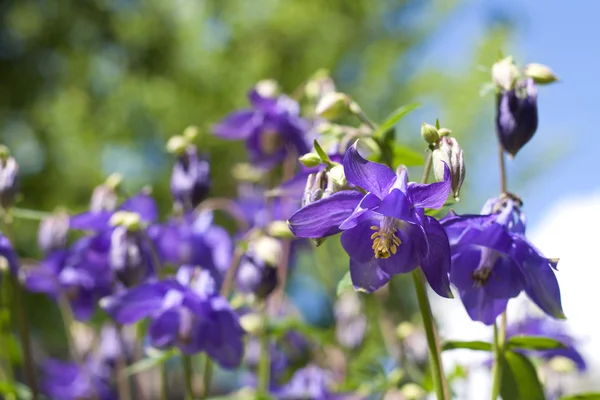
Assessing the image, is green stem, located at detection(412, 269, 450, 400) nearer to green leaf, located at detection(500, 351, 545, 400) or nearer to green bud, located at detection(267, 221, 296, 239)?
green leaf, located at detection(500, 351, 545, 400)

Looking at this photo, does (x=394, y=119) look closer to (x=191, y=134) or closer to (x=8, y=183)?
(x=191, y=134)

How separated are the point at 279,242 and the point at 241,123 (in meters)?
0.47

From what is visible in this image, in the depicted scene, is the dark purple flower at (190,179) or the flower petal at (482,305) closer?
the flower petal at (482,305)

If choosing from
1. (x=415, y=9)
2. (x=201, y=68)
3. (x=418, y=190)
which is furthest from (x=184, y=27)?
(x=418, y=190)

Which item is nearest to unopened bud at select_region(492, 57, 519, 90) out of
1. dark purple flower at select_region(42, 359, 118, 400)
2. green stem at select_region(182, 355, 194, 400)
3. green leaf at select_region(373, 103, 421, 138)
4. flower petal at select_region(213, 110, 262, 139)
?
green leaf at select_region(373, 103, 421, 138)

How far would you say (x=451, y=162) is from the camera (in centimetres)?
110

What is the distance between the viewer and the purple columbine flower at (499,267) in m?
1.20

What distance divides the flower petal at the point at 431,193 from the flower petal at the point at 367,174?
0.03 m

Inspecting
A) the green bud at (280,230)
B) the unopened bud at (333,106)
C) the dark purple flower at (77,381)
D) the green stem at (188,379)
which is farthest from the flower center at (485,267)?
the dark purple flower at (77,381)

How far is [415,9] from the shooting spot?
448 inches

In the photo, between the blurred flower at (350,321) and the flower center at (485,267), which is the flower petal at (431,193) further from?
the blurred flower at (350,321)

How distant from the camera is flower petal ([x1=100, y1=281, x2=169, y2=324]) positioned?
159cm

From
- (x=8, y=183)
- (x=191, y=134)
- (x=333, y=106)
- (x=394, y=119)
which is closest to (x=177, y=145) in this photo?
(x=191, y=134)

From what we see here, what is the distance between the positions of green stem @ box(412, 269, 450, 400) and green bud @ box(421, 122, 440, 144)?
192 mm
